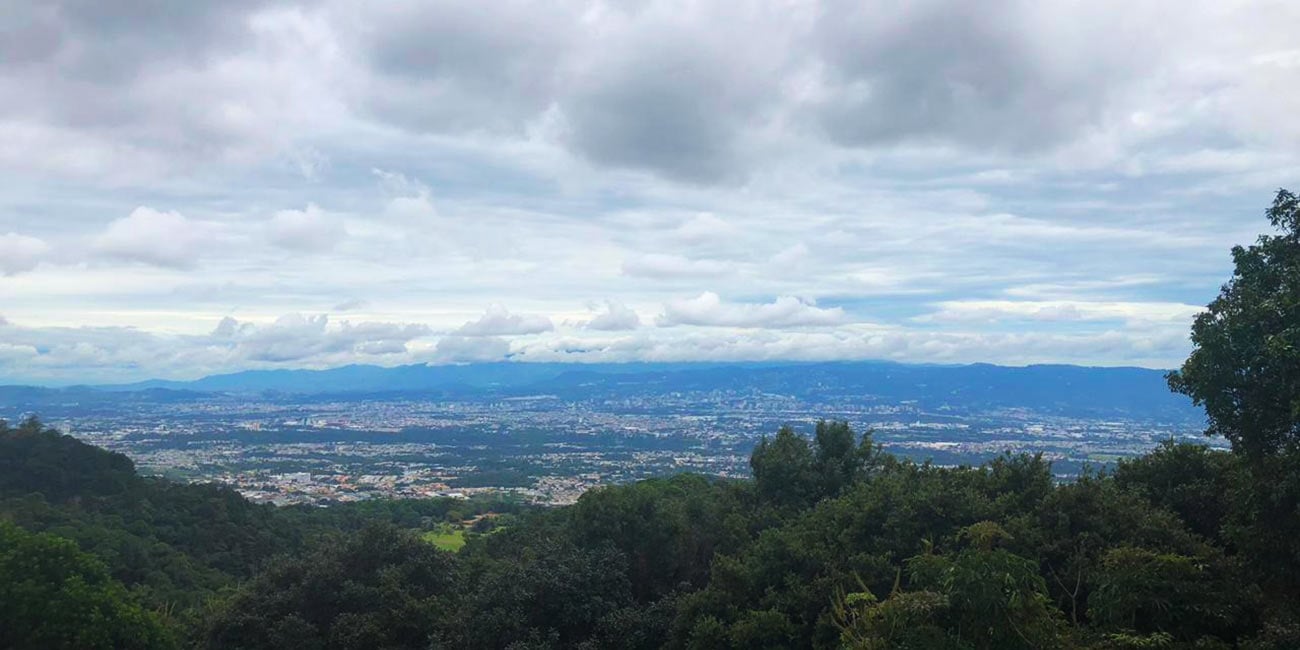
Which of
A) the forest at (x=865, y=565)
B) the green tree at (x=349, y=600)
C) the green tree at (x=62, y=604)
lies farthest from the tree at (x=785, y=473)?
the green tree at (x=62, y=604)

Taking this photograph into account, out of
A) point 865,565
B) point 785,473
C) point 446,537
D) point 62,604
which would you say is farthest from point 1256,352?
point 446,537

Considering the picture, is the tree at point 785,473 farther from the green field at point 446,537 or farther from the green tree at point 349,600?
the green field at point 446,537

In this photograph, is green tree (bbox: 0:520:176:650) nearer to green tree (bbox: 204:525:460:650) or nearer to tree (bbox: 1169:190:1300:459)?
green tree (bbox: 204:525:460:650)

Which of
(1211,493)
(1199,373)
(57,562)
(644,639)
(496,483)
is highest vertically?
(1199,373)

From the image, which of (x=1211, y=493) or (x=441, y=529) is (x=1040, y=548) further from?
(x=441, y=529)

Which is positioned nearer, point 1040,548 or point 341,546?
point 1040,548

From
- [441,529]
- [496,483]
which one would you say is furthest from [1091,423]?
[441,529]

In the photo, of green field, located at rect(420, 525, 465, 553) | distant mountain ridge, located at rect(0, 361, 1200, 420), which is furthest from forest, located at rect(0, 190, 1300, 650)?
distant mountain ridge, located at rect(0, 361, 1200, 420)
